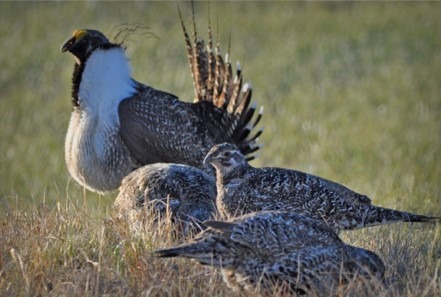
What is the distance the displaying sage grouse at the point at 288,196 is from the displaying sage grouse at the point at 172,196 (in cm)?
24

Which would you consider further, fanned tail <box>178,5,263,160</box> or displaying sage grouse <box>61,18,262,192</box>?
fanned tail <box>178,5,263,160</box>

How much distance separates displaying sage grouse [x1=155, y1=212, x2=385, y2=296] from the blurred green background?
3004mm

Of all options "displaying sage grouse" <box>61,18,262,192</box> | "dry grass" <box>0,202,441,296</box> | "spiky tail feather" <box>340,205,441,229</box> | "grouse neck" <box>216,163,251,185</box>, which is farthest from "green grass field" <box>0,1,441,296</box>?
"grouse neck" <box>216,163,251,185</box>

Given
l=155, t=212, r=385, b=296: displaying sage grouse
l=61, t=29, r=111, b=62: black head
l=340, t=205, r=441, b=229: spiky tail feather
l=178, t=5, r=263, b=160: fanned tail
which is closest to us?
l=155, t=212, r=385, b=296: displaying sage grouse

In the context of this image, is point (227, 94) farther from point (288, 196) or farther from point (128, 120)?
point (288, 196)

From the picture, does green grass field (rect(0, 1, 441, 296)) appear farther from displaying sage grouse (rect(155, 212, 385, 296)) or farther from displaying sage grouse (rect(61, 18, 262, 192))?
displaying sage grouse (rect(61, 18, 262, 192))

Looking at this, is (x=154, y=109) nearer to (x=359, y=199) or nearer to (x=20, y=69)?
(x=359, y=199)

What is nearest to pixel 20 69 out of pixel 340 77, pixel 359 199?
pixel 340 77

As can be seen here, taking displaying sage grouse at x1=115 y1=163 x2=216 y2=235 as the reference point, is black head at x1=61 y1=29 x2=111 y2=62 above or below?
above

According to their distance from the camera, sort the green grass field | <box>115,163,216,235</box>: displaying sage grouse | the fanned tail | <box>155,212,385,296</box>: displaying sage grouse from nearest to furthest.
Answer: <box>155,212,385,296</box>: displaying sage grouse, the green grass field, <box>115,163,216,235</box>: displaying sage grouse, the fanned tail

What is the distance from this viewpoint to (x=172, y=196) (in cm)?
720

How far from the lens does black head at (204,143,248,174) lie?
23.3 feet

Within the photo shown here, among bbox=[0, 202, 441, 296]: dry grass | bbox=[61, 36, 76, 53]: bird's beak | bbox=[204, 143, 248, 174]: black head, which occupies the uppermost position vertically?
bbox=[61, 36, 76, 53]: bird's beak

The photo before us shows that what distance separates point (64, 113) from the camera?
15.7 metres
